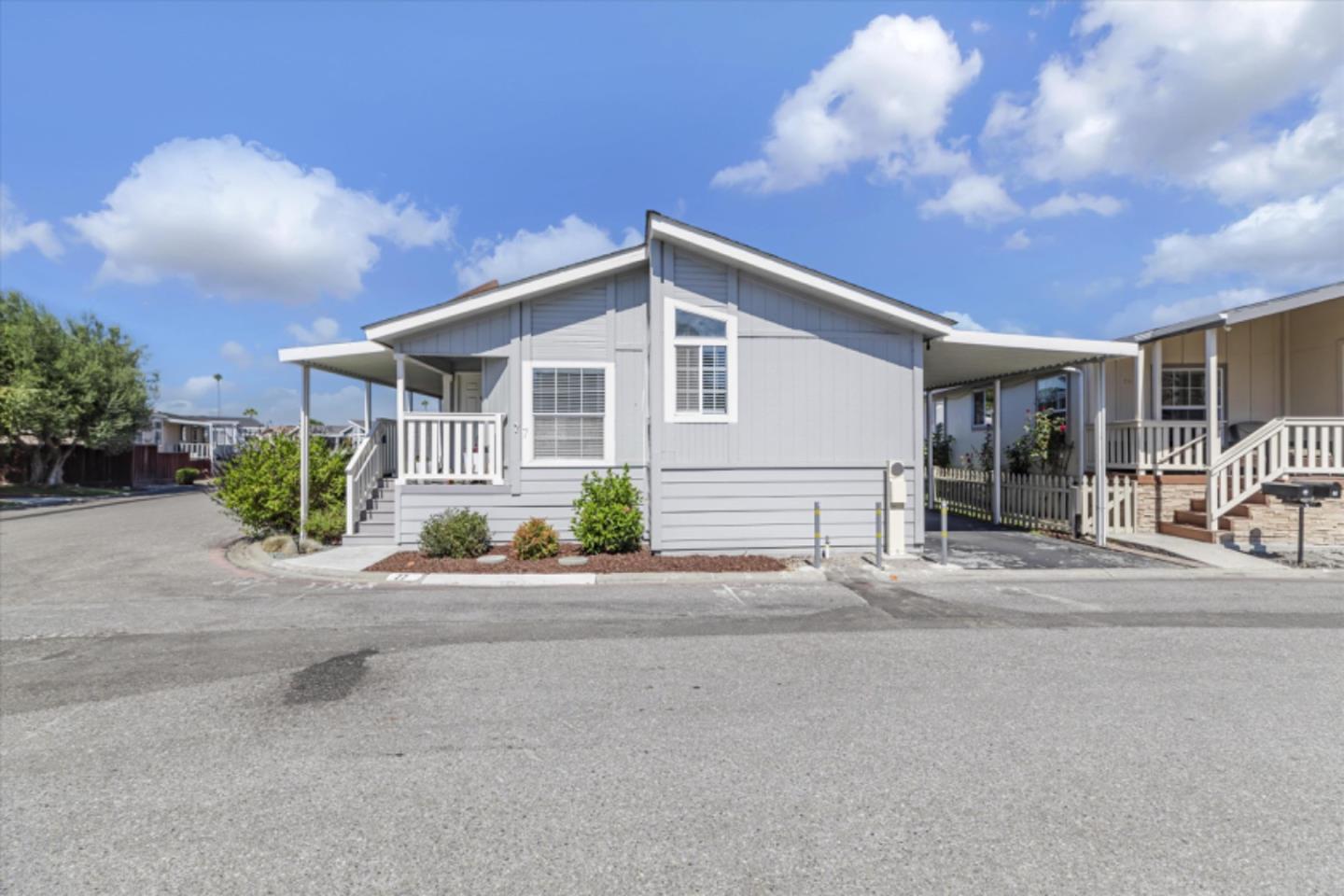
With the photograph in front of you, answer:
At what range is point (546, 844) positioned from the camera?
2930mm

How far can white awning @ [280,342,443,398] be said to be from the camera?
12102 millimetres

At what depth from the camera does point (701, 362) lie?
35.4 feet

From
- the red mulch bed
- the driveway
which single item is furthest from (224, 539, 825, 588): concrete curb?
the driveway

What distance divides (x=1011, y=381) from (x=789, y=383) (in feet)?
21.9

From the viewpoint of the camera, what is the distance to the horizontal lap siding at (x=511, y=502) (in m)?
11.4

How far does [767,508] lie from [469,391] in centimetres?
691

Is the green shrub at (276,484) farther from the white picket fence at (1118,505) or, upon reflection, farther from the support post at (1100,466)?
the white picket fence at (1118,505)

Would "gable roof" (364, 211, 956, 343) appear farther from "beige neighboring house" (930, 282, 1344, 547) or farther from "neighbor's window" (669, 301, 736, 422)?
"beige neighboring house" (930, 282, 1344, 547)

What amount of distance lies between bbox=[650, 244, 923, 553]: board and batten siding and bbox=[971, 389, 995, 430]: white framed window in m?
8.72

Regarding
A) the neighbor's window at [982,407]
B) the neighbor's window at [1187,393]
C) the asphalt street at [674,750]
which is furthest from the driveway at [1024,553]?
the neighbor's window at [982,407]

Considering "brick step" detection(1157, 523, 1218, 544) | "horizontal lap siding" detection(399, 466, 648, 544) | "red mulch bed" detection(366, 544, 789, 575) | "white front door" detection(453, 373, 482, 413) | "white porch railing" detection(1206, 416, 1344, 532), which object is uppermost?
"white front door" detection(453, 373, 482, 413)

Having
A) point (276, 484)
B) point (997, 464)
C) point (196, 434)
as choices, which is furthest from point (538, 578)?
point (196, 434)

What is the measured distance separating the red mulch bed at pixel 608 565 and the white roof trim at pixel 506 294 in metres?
3.67

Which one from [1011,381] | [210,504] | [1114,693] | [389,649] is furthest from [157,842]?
[210,504]
